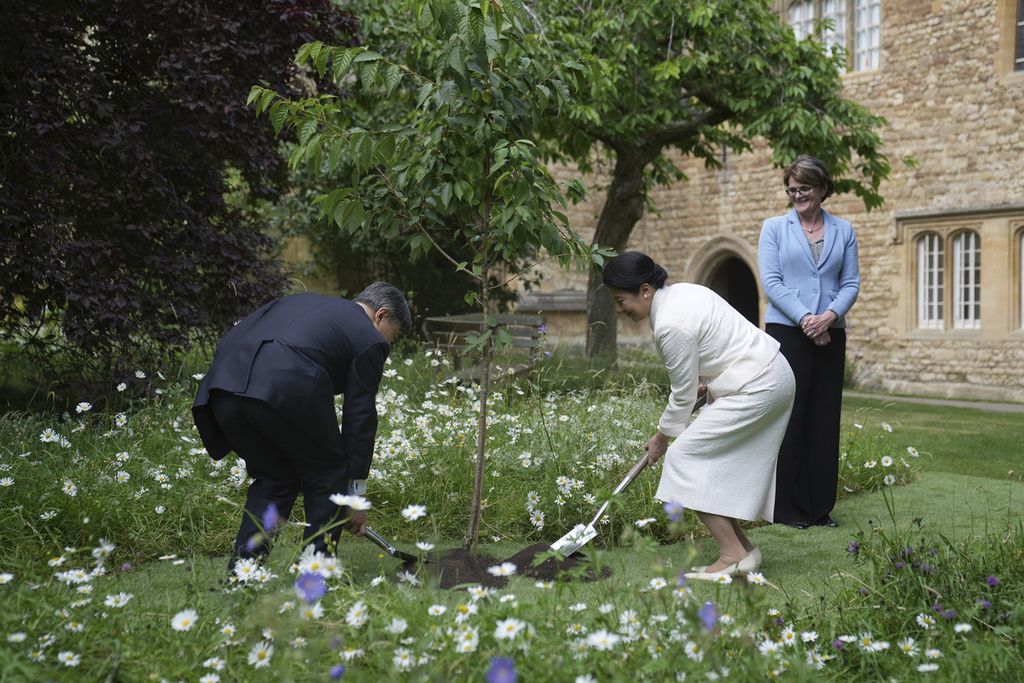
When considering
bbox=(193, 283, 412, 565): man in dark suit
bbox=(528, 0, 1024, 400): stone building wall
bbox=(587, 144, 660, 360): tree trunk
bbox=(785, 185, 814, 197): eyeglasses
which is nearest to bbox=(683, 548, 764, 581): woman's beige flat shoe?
bbox=(193, 283, 412, 565): man in dark suit

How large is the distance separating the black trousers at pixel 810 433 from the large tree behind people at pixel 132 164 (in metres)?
4.22

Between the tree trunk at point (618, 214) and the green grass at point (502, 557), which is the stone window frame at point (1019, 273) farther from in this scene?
the green grass at point (502, 557)

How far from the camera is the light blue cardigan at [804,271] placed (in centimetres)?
547

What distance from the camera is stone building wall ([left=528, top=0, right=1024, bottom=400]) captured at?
601 inches

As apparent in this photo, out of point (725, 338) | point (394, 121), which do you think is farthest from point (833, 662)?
point (394, 121)

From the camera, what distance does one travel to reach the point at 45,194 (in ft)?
22.8

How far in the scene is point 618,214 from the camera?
13.2 metres

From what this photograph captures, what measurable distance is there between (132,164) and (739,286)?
15.8 metres

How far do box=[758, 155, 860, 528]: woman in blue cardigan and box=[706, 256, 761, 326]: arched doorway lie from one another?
15478 millimetres

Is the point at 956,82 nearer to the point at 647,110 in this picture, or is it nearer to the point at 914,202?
the point at 914,202

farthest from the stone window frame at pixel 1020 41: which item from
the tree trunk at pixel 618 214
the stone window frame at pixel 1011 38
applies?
the tree trunk at pixel 618 214

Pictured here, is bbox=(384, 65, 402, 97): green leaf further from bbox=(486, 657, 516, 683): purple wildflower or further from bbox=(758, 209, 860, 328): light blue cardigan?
bbox=(486, 657, 516, 683): purple wildflower

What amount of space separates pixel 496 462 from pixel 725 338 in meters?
2.03

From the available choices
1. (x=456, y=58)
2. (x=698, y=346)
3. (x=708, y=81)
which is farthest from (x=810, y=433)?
(x=708, y=81)
